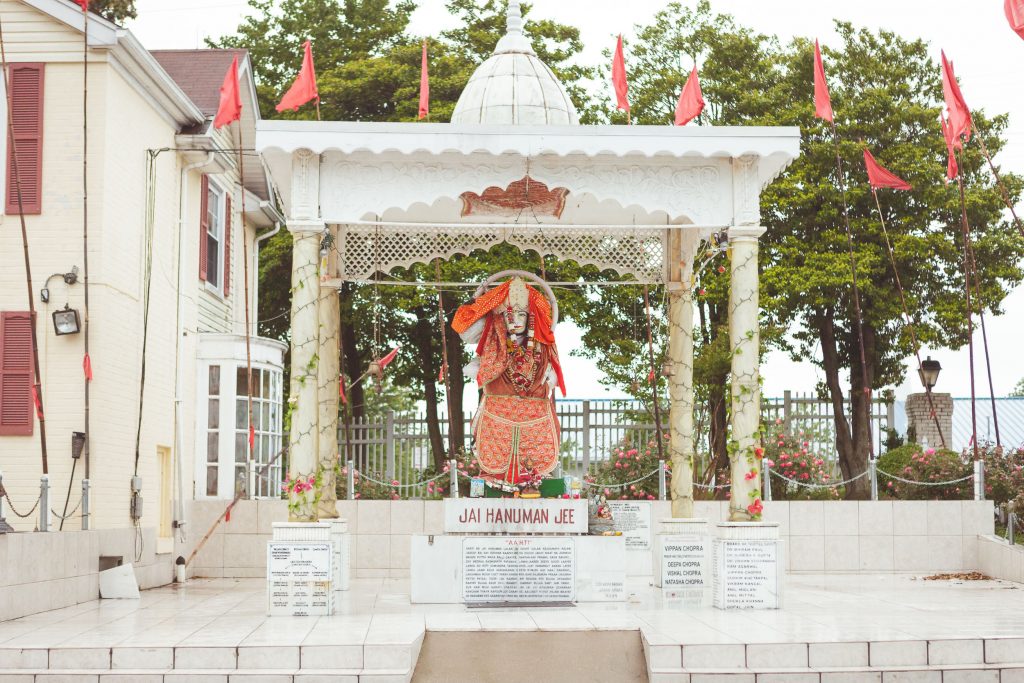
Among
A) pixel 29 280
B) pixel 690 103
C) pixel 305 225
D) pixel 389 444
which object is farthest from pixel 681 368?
pixel 389 444

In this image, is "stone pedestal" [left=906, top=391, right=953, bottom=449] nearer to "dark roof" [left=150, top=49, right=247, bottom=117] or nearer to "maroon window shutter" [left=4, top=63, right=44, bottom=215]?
"dark roof" [left=150, top=49, right=247, bottom=117]

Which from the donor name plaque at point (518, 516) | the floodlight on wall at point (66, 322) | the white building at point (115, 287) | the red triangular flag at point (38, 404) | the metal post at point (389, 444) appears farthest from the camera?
the metal post at point (389, 444)

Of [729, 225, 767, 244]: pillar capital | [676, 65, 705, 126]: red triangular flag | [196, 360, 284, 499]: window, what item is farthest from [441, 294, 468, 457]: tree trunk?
[729, 225, 767, 244]: pillar capital

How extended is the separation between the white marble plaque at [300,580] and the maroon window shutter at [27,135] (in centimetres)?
630

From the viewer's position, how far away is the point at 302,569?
1081 cm

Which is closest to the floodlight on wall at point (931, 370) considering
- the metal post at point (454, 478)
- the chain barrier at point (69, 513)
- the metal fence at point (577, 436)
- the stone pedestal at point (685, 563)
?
the metal fence at point (577, 436)

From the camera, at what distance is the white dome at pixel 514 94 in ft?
44.2

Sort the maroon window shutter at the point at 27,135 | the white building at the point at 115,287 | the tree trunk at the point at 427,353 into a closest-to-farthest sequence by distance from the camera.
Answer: the white building at the point at 115,287 < the maroon window shutter at the point at 27,135 < the tree trunk at the point at 427,353

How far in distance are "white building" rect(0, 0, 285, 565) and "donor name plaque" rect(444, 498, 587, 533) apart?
15.9 ft

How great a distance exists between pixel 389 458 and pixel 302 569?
9.14 m

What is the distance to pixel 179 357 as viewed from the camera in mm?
17734

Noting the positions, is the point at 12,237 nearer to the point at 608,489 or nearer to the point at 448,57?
the point at 608,489

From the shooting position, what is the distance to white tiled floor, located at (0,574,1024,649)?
30.2ft

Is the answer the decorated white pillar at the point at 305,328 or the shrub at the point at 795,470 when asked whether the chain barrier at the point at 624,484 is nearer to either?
the shrub at the point at 795,470
